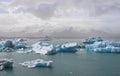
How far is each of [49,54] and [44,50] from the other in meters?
0.91

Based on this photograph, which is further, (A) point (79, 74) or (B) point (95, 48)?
(B) point (95, 48)

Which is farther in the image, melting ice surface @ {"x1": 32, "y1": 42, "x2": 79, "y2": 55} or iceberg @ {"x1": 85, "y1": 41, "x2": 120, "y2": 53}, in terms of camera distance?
iceberg @ {"x1": 85, "y1": 41, "x2": 120, "y2": 53}

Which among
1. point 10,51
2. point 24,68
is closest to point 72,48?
point 10,51

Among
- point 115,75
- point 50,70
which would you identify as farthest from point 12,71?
point 115,75

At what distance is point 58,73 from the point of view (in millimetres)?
17688

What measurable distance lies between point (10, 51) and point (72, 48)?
24.0 ft

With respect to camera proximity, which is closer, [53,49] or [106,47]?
[53,49]

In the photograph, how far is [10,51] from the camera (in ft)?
108

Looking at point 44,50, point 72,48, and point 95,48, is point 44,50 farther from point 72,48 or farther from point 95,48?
point 95,48

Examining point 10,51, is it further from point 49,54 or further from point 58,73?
point 58,73

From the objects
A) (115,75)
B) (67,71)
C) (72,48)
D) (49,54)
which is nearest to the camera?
(115,75)

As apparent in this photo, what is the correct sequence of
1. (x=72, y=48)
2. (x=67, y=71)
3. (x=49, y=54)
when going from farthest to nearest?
(x=72, y=48)
(x=49, y=54)
(x=67, y=71)

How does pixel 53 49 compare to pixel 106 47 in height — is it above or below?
above

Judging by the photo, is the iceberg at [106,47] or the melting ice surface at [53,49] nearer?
the melting ice surface at [53,49]
